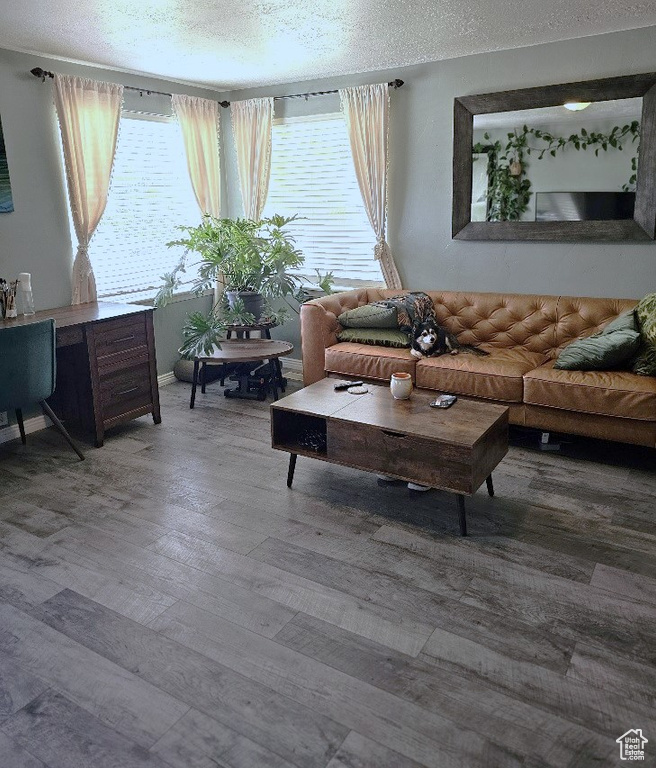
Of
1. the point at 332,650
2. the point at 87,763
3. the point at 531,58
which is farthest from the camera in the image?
the point at 531,58

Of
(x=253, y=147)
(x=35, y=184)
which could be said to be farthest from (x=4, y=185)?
(x=253, y=147)

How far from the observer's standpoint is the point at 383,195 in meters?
4.81

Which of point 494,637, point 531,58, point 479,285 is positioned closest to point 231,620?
point 494,637

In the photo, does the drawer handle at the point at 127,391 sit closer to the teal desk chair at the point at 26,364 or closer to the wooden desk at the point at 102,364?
the wooden desk at the point at 102,364

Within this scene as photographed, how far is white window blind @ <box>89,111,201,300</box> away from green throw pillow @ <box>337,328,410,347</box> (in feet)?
5.59

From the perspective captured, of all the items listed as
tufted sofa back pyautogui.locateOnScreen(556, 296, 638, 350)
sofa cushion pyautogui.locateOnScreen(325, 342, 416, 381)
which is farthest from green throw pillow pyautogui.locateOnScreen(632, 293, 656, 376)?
sofa cushion pyautogui.locateOnScreen(325, 342, 416, 381)

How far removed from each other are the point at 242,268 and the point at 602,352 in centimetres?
268

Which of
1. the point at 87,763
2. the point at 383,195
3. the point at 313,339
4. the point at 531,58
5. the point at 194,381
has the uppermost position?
the point at 531,58

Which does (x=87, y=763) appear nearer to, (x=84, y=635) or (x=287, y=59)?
(x=84, y=635)

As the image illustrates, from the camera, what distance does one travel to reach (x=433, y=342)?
4133 mm

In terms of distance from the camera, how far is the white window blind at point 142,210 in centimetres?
468

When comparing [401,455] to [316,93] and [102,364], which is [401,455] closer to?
[102,364]

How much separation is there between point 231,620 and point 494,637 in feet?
3.00

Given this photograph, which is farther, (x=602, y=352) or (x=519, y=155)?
(x=519, y=155)
